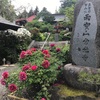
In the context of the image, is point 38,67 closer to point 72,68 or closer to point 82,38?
point 72,68

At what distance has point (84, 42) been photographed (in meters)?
5.59

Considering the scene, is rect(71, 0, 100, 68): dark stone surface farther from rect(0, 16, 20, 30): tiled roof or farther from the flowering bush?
rect(0, 16, 20, 30): tiled roof

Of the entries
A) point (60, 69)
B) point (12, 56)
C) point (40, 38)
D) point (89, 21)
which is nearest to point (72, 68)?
point (60, 69)

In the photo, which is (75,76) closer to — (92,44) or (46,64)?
(46,64)

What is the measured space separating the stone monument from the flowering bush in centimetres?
45

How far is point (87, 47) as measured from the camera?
18.2 feet

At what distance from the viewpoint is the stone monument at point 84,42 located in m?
5.37

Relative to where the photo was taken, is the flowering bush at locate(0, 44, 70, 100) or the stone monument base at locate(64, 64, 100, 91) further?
the stone monument base at locate(64, 64, 100, 91)

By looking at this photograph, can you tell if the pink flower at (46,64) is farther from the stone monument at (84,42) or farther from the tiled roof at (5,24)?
the tiled roof at (5,24)

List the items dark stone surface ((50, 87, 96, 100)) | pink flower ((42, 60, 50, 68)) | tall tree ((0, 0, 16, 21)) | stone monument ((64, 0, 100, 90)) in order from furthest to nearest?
1. tall tree ((0, 0, 16, 21))
2. stone monument ((64, 0, 100, 90))
3. pink flower ((42, 60, 50, 68))
4. dark stone surface ((50, 87, 96, 100))


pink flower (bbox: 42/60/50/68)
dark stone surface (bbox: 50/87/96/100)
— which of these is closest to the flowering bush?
pink flower (bbox: 42/60/50/68)

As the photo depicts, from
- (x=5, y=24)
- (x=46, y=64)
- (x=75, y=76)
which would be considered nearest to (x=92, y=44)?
(x=75, y=76)

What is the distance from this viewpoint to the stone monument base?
16.7 ft

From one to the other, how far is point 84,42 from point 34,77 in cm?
157
